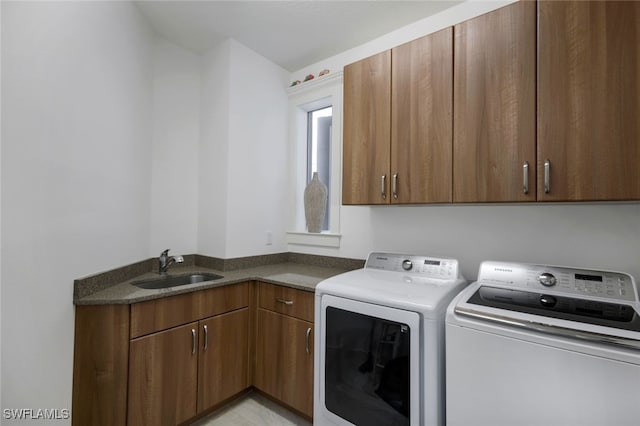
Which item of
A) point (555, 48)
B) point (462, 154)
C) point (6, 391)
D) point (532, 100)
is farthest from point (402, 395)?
point (555, 48)

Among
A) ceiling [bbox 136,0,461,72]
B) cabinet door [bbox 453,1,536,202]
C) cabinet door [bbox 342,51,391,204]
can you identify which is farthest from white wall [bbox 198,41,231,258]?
cabinet door [bbox 453,1,536,202]

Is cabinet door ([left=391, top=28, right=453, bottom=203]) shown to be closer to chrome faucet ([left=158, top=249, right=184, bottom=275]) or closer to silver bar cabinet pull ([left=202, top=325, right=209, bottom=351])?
silver bar cabinet pull ([left=202, top=325, right=209, bottom=351])

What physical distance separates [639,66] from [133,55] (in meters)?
2.73

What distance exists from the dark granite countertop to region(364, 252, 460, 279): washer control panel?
0.37 meters

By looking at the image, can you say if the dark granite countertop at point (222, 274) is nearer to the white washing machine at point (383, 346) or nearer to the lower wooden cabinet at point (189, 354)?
the lower wooden cabinet at point (189, 354)

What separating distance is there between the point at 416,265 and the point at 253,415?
4.84 feet

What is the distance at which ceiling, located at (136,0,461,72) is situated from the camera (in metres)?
1.92

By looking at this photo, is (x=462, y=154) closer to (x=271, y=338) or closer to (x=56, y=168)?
(x=271, y=338)

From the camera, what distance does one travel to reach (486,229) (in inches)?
69.2

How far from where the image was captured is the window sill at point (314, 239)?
2.42 meters

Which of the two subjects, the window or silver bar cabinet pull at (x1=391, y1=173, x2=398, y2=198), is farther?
the window

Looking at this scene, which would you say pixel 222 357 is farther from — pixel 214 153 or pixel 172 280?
pixel 214 153

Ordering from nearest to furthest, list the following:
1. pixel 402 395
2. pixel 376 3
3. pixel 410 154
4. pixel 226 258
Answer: pixel 402 395 → pixel 410 154 → pixel 376 3 → pixel 226 258

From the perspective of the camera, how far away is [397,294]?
135cm
